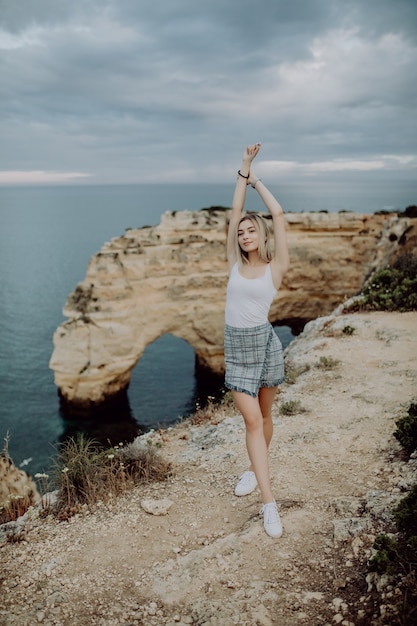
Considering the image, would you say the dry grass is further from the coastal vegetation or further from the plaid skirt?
the coastal vegetation

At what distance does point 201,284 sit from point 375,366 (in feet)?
53.3

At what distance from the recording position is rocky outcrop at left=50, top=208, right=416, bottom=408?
2252cm

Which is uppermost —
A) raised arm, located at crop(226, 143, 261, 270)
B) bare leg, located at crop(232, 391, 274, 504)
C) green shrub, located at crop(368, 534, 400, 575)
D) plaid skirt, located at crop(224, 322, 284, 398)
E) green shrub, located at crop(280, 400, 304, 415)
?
raised arm, located at crop(226, 143, 261, 270)

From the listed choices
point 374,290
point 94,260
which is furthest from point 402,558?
point 94,260

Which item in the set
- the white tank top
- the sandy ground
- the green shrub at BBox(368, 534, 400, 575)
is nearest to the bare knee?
the white tank top

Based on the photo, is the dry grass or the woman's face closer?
the woman's face

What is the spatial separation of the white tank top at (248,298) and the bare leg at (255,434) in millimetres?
744

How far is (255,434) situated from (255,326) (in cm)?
108

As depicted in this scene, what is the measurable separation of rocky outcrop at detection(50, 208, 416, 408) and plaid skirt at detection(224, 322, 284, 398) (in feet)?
55.1

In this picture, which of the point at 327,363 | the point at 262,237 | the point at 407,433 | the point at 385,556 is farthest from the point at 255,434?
the point at 327,363

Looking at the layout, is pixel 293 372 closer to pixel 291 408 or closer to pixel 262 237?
pixel 291 408

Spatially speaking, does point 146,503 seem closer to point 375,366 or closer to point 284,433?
point 284,433

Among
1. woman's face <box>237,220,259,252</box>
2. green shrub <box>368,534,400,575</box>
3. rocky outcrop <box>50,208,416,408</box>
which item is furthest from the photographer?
rocky outcrop <box>50,208,416,408</box>

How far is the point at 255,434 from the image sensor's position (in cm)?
457
